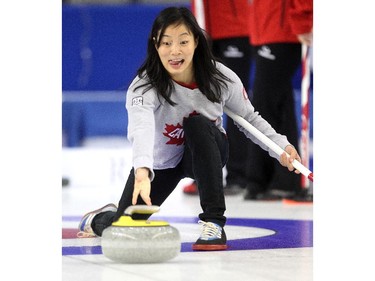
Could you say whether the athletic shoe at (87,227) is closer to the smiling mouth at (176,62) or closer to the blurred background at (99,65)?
the smiling mouth at (176,62)

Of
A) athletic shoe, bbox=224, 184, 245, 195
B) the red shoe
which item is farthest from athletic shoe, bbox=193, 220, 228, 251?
the red shoe

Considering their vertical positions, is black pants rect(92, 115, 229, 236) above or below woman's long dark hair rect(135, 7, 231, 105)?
below

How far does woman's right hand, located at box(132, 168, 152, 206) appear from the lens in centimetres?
192

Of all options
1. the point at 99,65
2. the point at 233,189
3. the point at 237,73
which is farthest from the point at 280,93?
the point at 99,65

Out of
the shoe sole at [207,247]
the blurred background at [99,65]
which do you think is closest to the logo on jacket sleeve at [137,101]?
the shoe sole at [207,247]

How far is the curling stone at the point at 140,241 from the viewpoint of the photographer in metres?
1.89

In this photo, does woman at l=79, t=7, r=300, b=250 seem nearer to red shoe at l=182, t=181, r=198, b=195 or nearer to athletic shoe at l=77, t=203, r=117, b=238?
athletic shoe at l=77, t=203, r=117, b=238

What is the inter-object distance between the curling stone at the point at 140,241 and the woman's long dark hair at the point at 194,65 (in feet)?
1.43

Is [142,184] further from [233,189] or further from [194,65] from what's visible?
[233,189]

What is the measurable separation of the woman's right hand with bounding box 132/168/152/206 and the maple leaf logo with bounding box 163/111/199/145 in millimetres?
432

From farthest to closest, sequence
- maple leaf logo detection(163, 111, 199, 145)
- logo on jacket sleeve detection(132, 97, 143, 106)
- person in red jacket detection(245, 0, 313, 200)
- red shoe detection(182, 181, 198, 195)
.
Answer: red shoe detection(182, 181, 198, 195) < person in red jacket detection(245, 0, 313, 200) < maple leaf logo detection(163, 111, 199, 145) < logo on jacket sleeve detection(132, 97, 143, 106)

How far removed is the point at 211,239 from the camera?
224 cm
